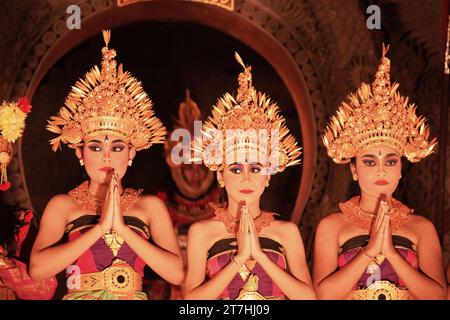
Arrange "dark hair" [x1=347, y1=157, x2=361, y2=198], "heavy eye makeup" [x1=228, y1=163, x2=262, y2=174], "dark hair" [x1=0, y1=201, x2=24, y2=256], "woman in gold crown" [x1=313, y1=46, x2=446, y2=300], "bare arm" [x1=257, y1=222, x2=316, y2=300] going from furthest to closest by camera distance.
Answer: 1. "dark hair" [x1=347, y1=157, x2=361, y2=198]
2. "dark hair" [x1=0, y1=201, x2=24, y2=256]
3. "heavy eye makeup" [x1=228, y1=163, x2=262, y2=174]
4. "woman in gold crown" [x1=313, y1=46, x2=446, y2=300]
5. "bare arm" [x1=257, y1=222, x2=316, y2=300]

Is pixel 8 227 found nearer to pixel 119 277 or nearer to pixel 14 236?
pixel 14 236

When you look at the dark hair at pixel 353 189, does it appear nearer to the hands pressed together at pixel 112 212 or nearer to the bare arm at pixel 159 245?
the bare arm at pixel 159 245

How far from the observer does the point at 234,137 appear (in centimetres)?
446

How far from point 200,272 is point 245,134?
61 cm

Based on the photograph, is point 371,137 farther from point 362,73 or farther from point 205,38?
point 205,38

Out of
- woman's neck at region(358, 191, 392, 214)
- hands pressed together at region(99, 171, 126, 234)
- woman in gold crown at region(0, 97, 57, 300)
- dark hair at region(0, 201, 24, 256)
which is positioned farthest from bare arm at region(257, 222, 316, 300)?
dark hair at region(0, 201, 24, 256)

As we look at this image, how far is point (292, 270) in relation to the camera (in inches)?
173

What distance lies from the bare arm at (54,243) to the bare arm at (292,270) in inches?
28.5

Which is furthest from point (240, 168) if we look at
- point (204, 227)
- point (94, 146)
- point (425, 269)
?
point (425, 269)

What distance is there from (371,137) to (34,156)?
1664 millimetres

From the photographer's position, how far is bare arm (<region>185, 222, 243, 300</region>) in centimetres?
427

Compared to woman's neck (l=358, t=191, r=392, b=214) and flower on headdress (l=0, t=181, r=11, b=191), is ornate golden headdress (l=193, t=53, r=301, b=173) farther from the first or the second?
flower on headdress (l=0, t=181, r=11, b=191)

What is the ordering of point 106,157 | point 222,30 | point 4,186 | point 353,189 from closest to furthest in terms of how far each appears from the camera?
point 106,157
point 4,186
point 353,189
point 222,30

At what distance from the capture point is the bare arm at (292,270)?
426cm
